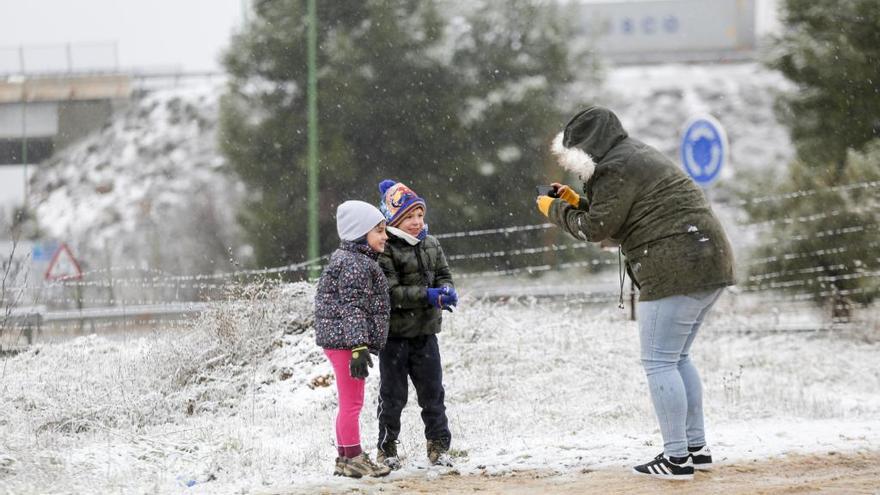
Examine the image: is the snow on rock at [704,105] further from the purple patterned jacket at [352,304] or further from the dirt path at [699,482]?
the purple patterned jacket at [352,304]

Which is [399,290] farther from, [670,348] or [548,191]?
[670,348]

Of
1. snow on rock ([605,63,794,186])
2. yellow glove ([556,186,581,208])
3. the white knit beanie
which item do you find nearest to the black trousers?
the white knit beanie

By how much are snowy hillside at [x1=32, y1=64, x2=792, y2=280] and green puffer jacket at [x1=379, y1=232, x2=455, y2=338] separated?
1737 cm

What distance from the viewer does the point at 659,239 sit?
17.5 feet

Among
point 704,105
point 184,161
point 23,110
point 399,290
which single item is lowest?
point 399,290

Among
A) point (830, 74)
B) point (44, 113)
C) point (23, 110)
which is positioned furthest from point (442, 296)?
point (44, 113)

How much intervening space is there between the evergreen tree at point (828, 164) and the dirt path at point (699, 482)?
8.70m

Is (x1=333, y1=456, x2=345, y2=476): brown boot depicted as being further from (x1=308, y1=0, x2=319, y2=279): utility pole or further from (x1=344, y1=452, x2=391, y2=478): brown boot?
(x1=308, y1=0, x2=319, y2=279): utility pole

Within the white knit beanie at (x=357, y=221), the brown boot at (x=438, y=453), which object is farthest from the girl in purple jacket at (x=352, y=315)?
the brown boot at (x=438, y=453)

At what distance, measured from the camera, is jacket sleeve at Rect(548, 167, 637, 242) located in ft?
17.6

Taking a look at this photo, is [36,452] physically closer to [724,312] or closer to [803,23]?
[724,312]

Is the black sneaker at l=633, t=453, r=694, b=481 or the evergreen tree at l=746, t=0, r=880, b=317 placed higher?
the evergreen tree at l=746, t=0, r=880, b=317

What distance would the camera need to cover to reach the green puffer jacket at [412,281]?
589 centimetres

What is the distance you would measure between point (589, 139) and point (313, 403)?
3601 mm
